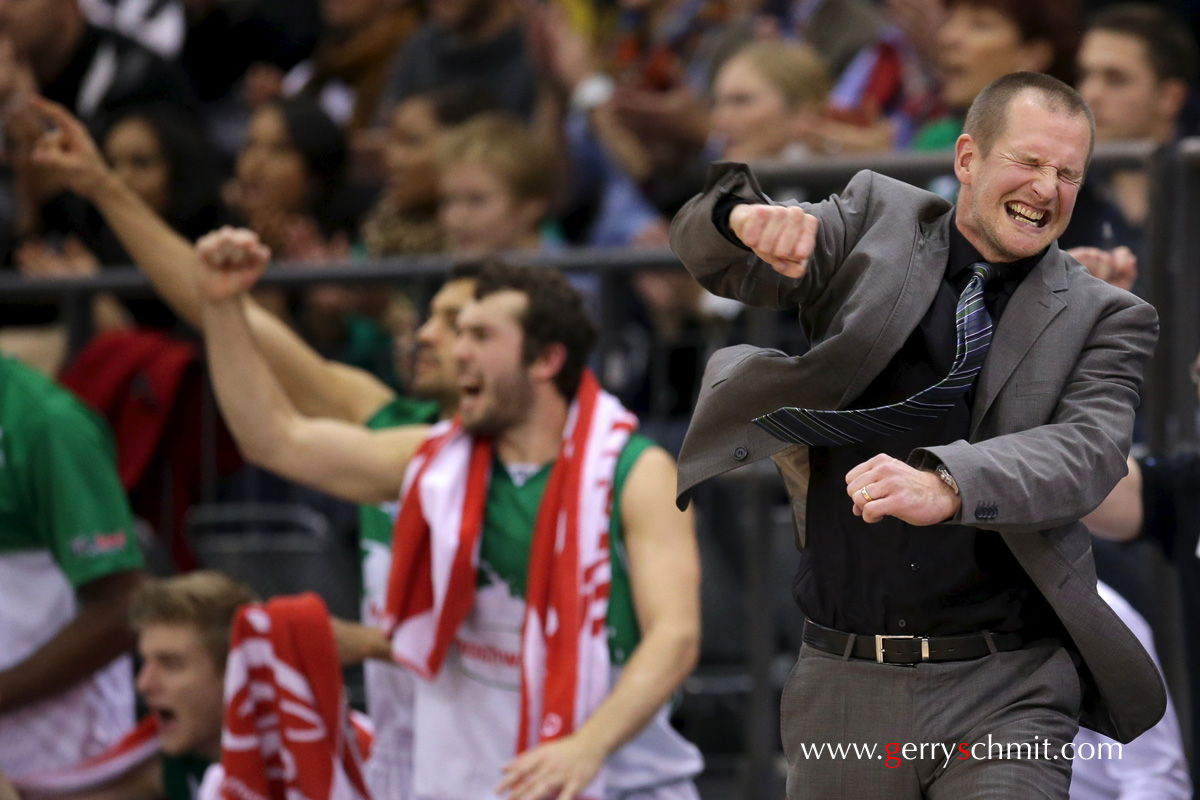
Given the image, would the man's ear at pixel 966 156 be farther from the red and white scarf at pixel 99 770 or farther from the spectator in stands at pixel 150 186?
the spectator in stands at pixel 150 186

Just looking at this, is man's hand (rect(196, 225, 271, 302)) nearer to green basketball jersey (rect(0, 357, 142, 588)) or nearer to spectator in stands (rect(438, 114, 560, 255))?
green basketball jersey (rect(0, 357, 142, 588))

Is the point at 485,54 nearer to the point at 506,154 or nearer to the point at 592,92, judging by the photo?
the point at 592,92

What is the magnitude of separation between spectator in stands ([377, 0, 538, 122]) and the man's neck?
8.52 ft

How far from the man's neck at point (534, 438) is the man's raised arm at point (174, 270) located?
0.81m

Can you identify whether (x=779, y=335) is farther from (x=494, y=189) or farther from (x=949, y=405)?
(x=949, y=405)

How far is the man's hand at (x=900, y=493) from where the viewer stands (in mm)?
2674

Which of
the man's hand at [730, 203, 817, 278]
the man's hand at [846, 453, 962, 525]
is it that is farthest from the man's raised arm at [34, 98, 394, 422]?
the man's hand at [846, 453, 962, 525]

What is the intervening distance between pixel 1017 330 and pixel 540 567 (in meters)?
1.96

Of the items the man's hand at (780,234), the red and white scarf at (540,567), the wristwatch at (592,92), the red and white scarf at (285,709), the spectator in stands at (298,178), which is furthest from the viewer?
the wristwatch at (592,92)

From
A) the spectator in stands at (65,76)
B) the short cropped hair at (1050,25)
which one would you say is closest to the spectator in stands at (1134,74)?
the short cropped hair at (1050,25)

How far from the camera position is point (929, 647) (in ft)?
9.82

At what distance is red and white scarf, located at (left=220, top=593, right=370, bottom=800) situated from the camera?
4.65 metres

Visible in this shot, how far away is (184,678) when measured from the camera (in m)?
4.98

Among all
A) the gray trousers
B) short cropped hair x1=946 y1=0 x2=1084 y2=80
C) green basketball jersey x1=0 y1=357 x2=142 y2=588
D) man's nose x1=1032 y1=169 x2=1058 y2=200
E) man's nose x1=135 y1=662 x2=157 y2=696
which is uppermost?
short cropped hair x1=946 y1=0 x2=1084 y2=80
